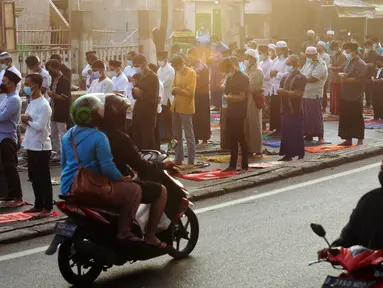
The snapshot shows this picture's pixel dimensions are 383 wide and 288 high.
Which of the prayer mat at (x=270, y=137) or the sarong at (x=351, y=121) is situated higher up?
the sarong at (x=351, y=121)

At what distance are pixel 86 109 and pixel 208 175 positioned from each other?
631cm

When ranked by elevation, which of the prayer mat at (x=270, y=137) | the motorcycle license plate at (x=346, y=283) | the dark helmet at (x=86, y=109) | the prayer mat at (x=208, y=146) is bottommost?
the prayer mat at (x=270, y=137)

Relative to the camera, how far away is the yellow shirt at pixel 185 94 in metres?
15.8

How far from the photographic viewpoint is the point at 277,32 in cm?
4406

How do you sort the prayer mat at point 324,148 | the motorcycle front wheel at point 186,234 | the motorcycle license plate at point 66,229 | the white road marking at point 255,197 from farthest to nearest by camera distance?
the prayer mat at point 324,148 < the white road marking at point 255,197 < the motorcycle front wheel at point 186,234 < the motorcycle license plate at point 66,229

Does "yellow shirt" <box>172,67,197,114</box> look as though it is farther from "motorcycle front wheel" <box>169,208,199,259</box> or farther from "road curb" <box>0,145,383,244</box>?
"motorcycle front wheel" <box>169,208,199,259</box>

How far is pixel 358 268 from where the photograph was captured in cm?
593

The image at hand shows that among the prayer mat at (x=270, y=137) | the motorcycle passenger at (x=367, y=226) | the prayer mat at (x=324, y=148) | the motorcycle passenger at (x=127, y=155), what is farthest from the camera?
the prayer mat at (x=270, y=137)

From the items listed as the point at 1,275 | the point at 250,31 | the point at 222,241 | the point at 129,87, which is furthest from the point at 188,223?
the point at 250,31

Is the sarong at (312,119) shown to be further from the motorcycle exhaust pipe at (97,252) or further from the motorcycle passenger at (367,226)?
the motorcycle passenger at (367,226)

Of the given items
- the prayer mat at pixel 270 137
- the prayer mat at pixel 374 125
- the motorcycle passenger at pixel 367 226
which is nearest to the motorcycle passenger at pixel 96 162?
the motorcycle passenger at pixel 367 226

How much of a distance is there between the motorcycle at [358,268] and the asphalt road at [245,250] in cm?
262

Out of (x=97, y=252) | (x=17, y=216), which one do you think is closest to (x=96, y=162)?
(x=97, y=252)

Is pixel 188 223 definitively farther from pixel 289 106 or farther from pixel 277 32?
pixel 277 32
